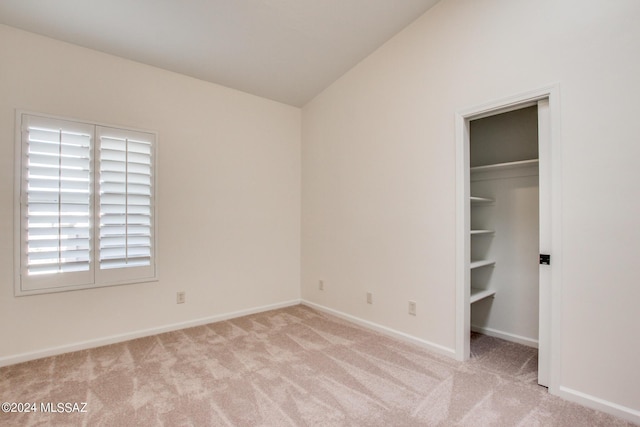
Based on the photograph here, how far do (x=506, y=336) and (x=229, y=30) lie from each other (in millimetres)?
3949

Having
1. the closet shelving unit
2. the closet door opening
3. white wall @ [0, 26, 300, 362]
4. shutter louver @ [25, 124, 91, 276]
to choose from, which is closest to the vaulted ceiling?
white wall @ [0, 26, 300, 362]

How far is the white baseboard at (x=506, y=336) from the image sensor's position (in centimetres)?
301

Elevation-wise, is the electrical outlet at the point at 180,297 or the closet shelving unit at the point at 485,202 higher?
the closet shelving unit at the point at 485,202

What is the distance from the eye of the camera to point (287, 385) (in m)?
2.28

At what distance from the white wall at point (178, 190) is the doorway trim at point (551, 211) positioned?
7.66 ft

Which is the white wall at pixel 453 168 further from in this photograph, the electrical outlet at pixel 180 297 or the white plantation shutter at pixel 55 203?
the white plantation shutter at pixel 55 203

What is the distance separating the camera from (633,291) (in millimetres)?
1899

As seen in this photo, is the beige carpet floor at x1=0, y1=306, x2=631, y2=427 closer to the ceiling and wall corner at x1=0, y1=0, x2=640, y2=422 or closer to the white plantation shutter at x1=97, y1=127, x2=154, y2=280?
the ceiling and wall corner at x1=0, y1=0, x2=640, y2=422

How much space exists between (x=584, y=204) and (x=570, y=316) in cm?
74

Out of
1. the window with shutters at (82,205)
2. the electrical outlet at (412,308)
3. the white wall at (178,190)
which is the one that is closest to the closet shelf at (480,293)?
the electrical outlet at (412,308)

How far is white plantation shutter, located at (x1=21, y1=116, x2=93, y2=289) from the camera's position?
265 cm

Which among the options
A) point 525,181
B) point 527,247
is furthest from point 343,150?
point 527,247

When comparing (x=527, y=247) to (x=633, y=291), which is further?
(x=527, y=247)

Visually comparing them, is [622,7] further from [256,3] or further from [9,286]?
[9,286]
